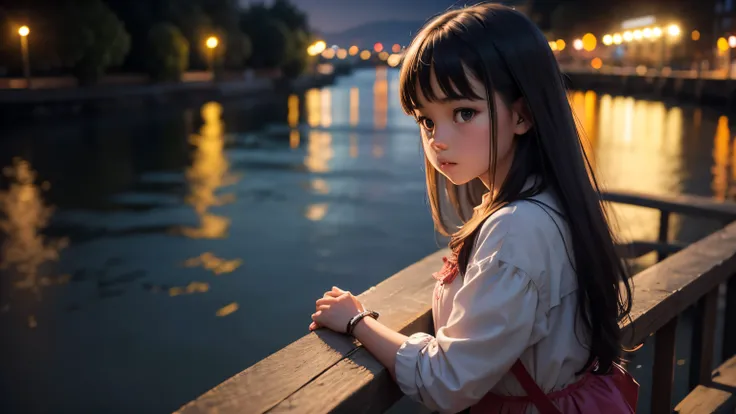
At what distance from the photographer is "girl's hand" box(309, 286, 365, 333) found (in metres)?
1.69

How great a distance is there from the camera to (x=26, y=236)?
28.9 feet

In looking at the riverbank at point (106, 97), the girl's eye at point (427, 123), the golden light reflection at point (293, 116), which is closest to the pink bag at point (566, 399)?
the girl's eye at point (427, 123)

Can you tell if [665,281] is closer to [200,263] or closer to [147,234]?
[200,263]

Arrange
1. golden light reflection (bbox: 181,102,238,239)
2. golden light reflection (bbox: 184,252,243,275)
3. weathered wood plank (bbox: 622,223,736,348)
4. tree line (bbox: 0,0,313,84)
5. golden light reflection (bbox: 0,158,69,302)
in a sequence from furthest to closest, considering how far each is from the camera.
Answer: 1. tree line (bbox: 0,0,313,84)
2. golden light reflection (bbox: 181,102,238,239)
3. golden light reflection (bbox: 184,252,243,275)
4. golden light reflection (bbox: 0,158,69,302)
5. weathered wood plank (bbox: 622,223,736,348)

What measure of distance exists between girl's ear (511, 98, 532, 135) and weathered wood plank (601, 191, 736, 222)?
2.31 m

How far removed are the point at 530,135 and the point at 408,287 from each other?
75 cm

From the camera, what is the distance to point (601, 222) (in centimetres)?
151

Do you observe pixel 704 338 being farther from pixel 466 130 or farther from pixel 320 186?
pixel 320 186

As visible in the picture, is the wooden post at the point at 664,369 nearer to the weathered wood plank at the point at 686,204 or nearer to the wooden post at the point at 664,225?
the weathered wood plank at the point at 686,204

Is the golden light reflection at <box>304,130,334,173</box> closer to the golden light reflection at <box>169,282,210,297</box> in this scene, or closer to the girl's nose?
the golden light reflection at <box>169,282,210,297</box>

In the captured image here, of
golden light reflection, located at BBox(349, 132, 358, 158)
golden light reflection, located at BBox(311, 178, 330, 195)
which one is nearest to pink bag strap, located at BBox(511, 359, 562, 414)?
golden light reflection, located at BBox(311, 178, 330, 195)

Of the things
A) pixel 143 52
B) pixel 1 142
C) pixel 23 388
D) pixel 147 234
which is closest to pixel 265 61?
pixel 143 52

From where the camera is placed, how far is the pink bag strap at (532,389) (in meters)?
1.49

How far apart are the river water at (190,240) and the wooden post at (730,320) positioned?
68 cm
